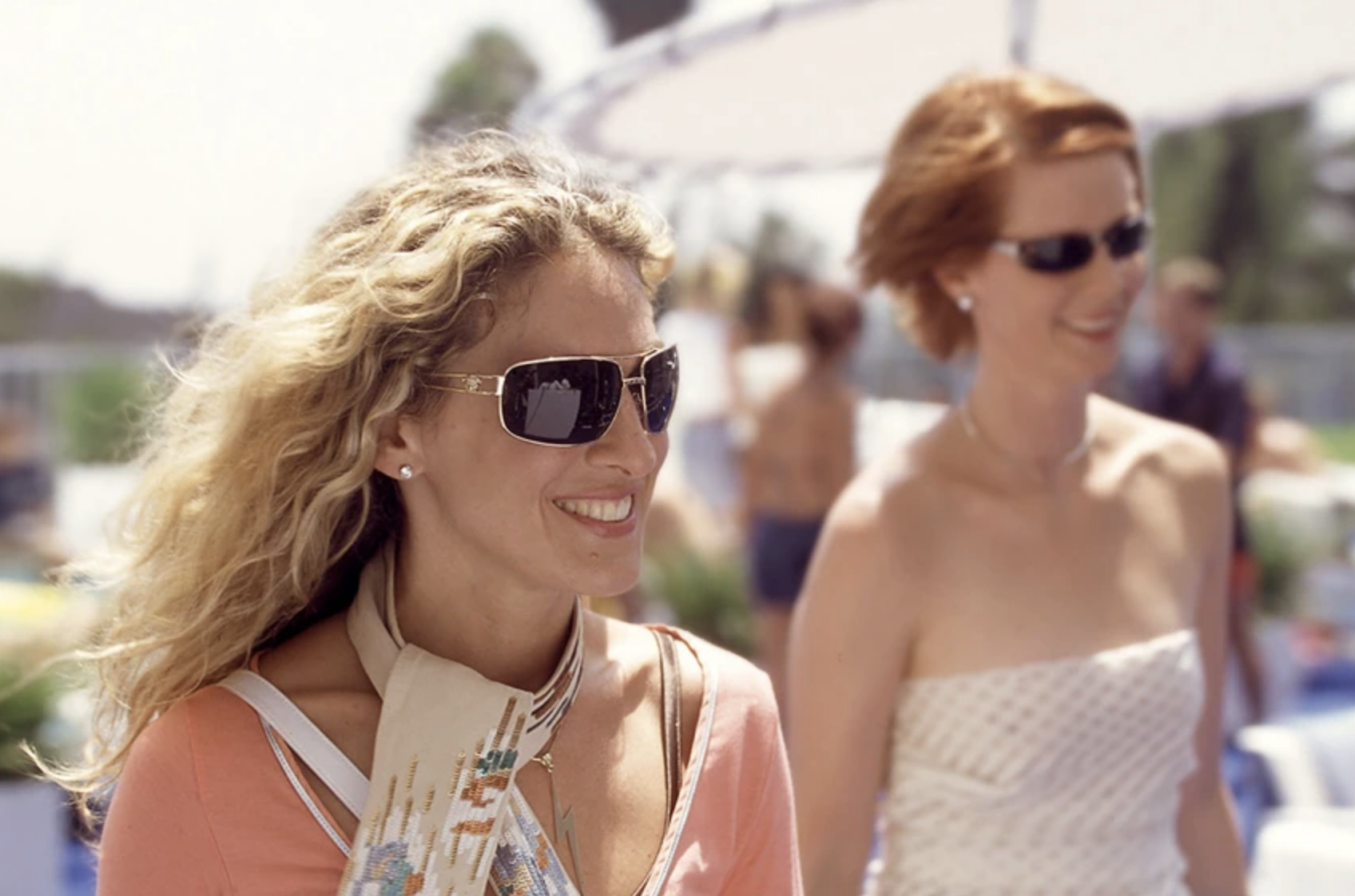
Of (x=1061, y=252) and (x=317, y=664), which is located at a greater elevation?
(x=1061, y=252)

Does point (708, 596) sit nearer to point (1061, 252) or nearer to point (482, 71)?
point (1061, 252)

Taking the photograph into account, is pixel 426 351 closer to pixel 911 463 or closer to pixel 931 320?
pixel 911 463

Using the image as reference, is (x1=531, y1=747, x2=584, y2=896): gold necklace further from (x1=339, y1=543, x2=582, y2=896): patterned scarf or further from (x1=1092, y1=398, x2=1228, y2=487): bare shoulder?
(x1=1092, y1=398, x2=1228, y2=487): bare shoulder

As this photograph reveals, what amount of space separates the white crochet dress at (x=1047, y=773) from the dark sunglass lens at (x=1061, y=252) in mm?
624

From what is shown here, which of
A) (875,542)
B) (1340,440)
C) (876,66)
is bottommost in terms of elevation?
Answer: (1340,440)

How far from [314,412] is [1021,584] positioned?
1.28 meters

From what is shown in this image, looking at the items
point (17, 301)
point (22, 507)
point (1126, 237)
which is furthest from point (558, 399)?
point (17, 301)

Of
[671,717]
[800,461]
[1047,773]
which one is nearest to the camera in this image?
[671,717]

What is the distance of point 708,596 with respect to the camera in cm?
801

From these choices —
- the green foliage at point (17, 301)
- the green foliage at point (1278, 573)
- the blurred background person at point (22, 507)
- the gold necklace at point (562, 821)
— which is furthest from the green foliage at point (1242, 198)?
the gold necklace at point (562, 821)

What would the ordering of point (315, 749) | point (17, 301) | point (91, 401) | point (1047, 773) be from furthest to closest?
point (17, 301) → point (91, 401) → point (1047, 773) → point (315, 749)

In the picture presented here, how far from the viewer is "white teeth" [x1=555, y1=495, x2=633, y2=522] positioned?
1632 millimetres

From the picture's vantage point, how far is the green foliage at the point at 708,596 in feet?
25.9

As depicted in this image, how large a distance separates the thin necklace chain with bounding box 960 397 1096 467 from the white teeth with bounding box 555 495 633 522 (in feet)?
3.67
